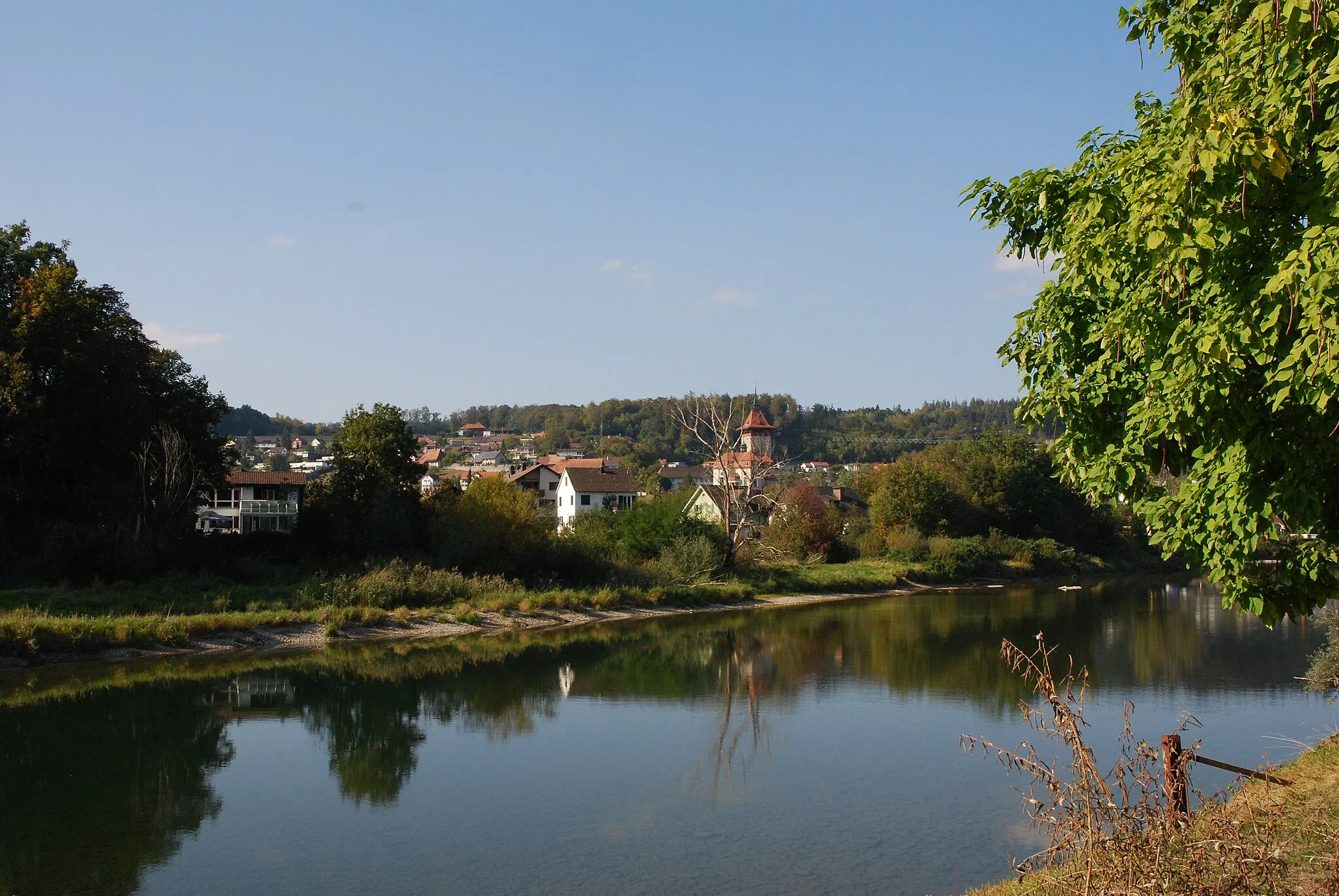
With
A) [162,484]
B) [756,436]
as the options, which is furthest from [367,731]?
[756,436]

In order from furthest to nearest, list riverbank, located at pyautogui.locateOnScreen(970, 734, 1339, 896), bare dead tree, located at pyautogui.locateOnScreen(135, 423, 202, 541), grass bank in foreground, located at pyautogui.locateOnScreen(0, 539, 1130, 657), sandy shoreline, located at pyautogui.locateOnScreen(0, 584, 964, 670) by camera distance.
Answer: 1. bare dead tree, located at pyautogui.locateOnScreen(135, 423, 202, 541)
2. grass bank in foreground, located at pyautogui.locateOnScreen(0, 539, 1130, 657)
3. sandy shoreline, located at pyautogui.locateOnScreen(0, 584, 964, 670)
4. riverbank, located at pyautogui.locateOnScreen(970, 734, 1339, 896)

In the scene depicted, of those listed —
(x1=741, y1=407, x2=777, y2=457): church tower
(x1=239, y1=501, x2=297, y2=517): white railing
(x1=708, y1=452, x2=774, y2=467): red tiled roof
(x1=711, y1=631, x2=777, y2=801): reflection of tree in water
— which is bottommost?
(x1=711, y1=631, x2=777, y2=801): reflection of tree in water

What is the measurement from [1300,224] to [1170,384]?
131cm

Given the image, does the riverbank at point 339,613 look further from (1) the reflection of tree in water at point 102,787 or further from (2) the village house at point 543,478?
(2) the village house at point 543,478

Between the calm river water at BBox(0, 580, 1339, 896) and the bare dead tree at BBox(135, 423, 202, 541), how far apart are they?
30.3 ft

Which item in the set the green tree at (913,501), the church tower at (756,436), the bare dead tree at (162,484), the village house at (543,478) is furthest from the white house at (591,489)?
the bare dead tree at (162,484)

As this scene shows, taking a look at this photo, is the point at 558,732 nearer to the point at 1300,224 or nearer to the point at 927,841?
the point at 927,841

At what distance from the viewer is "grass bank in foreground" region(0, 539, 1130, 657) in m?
24.7

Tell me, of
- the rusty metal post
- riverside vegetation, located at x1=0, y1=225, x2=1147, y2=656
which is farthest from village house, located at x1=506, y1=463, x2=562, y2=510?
the rusty metal post

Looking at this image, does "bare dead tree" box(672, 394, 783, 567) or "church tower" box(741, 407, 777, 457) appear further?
"church tower" box(741, 407, 777, 457)

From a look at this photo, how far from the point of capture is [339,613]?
29.9 m

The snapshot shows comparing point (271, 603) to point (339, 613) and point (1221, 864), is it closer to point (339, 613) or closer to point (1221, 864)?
point (339, 613)

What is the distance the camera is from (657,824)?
41.2 ft

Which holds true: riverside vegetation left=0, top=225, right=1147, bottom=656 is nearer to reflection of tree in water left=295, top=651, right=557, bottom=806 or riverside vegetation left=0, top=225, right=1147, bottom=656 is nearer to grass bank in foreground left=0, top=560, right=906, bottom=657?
grass bank in foreground left=0, top=560, right=906, bottom=657
